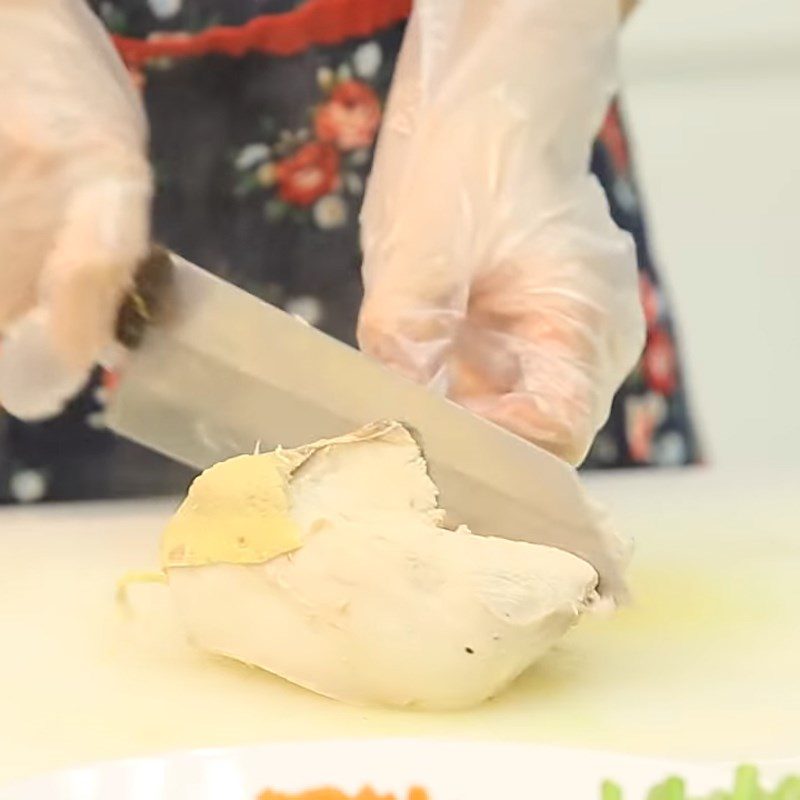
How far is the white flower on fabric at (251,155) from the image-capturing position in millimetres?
634

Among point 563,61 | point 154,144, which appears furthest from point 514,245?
point 154,144

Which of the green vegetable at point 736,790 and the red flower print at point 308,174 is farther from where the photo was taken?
the red flower print at point 308,174

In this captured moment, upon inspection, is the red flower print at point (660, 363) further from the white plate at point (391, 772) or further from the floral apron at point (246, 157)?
the white plate at point (391, 772)

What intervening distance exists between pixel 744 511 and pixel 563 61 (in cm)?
22

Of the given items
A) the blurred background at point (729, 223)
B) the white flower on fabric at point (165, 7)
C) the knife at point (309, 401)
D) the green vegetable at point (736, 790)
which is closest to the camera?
the green vegetable at point (736, 790)

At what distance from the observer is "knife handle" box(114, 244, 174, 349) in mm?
452

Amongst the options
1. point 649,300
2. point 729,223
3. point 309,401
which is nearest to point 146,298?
point 309,401

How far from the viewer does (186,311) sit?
1.47 feet

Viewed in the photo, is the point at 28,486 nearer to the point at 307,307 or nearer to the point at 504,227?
the point at 307,307

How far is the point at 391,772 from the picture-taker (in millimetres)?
313

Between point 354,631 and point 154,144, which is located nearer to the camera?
point 354,631

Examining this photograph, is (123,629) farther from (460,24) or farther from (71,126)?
(460,24)

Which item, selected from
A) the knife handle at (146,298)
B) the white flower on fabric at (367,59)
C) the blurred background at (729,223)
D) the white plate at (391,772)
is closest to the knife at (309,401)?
the knife handle at (146,298)

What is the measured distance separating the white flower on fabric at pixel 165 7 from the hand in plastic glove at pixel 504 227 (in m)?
0.12
